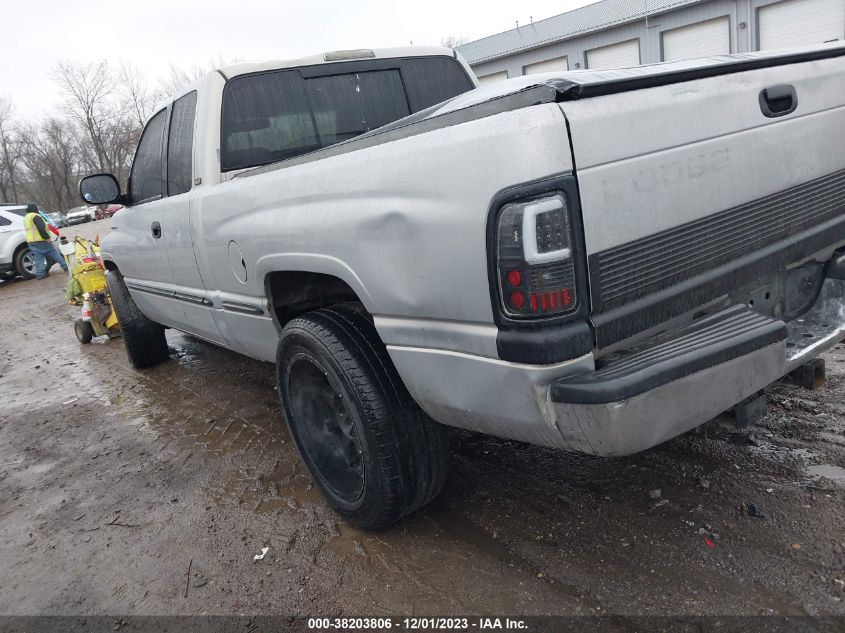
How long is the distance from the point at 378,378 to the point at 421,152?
0.88 meters

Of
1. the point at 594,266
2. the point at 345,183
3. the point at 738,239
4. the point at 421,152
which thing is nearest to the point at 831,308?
the point at 738,239

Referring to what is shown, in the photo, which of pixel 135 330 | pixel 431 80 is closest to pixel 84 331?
pixel 135 330

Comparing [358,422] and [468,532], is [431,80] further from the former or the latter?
[468,532]

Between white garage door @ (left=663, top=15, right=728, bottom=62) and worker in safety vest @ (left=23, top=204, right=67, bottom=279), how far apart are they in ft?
64.7

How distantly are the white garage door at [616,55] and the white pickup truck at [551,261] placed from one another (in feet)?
79.0

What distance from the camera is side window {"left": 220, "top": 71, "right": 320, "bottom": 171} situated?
354cm

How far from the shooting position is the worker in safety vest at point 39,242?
13859 mm

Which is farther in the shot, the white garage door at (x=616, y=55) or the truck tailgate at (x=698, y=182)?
the white garage door at (x=616, y=55)

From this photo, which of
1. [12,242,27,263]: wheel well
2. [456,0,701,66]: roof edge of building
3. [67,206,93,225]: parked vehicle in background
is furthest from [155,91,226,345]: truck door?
Answer: [67,206,93,225]: parked vehicle in background

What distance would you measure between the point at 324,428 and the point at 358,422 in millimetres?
534

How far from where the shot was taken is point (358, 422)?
2.47 m

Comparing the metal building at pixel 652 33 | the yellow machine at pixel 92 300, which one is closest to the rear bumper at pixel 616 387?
the yellow machine at pixel 92 300

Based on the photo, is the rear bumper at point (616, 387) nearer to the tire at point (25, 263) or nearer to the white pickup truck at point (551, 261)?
the white pickup truck at point (551, 261)

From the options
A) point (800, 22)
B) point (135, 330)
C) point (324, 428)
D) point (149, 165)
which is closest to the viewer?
point (324, 428)
